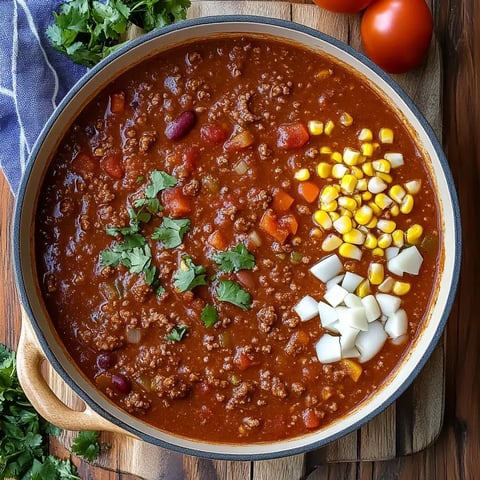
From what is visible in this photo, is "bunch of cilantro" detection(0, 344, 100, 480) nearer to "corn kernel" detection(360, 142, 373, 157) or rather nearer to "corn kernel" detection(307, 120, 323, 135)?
"corn kernel" detection(307, 120, 323, 135)

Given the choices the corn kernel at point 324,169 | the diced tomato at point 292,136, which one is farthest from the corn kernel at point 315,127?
the corn kernel at point 324,169

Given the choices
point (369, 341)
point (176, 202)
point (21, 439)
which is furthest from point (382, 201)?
point (21, 439)

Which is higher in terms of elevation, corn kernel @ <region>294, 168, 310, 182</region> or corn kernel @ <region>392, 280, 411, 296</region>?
corn kernel @ <region>294, 168, 310, 182</region>

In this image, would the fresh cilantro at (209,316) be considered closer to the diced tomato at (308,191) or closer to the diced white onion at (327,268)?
the diced white onion at (327,268)

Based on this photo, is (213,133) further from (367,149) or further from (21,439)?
(21,439)

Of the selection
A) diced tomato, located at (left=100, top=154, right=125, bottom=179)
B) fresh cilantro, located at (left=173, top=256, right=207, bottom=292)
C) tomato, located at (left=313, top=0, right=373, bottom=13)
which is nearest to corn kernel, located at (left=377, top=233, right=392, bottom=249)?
fresh cilantro, located at (left=173, top=256, right=207, bottom=292)

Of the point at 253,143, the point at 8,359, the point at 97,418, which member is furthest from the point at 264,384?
the point at 8,359
